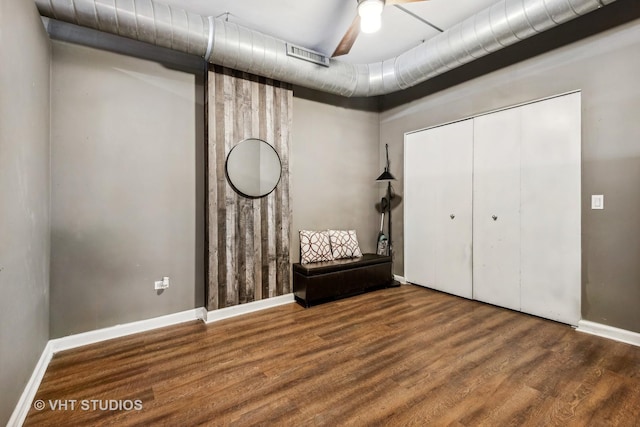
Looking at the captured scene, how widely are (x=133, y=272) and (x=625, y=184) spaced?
4532 millimetres

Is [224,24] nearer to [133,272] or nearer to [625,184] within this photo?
[133,272]

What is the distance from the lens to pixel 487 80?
3363 millimetres

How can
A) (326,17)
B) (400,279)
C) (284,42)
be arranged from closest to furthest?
(326,17) < (284,42) < (400,279)

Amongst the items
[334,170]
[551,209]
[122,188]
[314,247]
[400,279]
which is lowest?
[400,279]

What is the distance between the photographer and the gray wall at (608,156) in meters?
2.42

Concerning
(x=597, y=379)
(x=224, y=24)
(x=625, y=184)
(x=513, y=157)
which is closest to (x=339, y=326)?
(x=597, y=379)

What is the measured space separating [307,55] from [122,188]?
2.38 meters

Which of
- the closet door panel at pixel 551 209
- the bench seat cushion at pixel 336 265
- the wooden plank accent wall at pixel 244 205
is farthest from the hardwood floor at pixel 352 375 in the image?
the bench seat cushion at pixel 336 265

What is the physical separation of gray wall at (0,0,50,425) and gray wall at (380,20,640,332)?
14.1 feet

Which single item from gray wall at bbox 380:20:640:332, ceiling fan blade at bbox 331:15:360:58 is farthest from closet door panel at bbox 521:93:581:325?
ceiling fan blade at bbox 331:15:360:58

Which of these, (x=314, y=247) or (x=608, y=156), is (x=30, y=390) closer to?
(x=314, y=247)

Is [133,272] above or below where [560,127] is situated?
below

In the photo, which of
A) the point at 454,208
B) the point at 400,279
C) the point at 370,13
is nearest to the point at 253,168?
the point at 370,13

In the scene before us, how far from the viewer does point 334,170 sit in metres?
4.20
